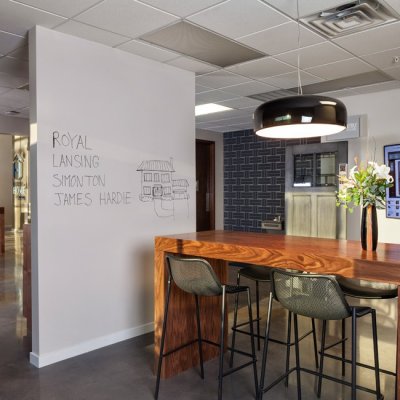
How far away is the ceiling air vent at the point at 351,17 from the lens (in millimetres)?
3002

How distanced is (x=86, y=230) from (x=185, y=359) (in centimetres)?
132

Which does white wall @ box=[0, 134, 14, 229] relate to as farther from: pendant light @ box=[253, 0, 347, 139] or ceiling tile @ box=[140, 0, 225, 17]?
pendant light @ box=[253, 0, 347, 139]

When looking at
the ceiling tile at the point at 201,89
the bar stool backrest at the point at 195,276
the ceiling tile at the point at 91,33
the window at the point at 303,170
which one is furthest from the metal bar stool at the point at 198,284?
the window at the point at 303,170

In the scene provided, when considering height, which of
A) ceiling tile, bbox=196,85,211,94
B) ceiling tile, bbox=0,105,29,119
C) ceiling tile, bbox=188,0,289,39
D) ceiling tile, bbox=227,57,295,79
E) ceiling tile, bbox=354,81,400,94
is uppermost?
ceiling tile, bbox=188,0,289,39

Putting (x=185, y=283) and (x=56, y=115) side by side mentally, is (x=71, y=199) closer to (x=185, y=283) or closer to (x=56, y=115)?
(x=56, y=115)

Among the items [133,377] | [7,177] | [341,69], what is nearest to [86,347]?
[133,377]

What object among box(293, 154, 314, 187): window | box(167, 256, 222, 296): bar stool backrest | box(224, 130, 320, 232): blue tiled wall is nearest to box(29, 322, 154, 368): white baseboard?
box(167, 256, 222, 296): bar stool backrest

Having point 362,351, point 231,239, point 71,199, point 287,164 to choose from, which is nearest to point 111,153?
point 71,199

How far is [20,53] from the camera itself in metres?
3.90

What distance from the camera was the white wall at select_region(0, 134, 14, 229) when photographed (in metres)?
14.2

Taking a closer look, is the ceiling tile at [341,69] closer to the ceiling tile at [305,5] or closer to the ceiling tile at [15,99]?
the ceiling tile at [305,5]

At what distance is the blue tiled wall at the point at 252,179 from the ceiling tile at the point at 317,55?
3.35 metres

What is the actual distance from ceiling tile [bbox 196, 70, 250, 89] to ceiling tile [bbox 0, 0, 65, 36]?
185 centimetres

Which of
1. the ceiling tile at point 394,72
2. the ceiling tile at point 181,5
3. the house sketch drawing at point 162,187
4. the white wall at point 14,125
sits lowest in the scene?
the house sketch drawing at point 162,187
